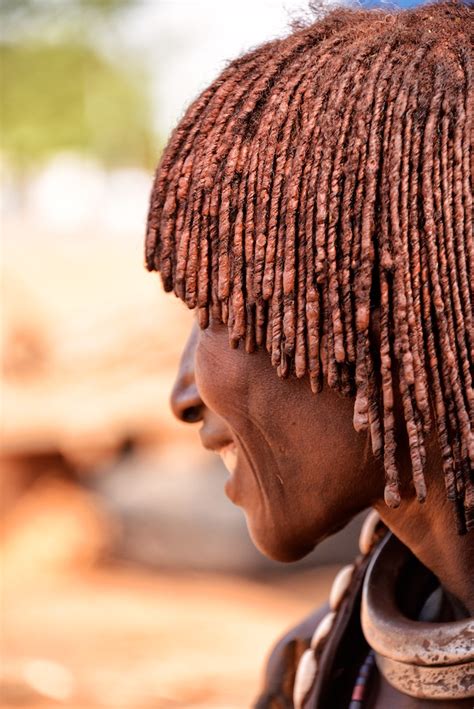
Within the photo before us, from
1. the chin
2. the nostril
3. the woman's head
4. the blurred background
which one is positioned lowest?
the blurred background

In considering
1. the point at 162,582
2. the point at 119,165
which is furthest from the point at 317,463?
the point at 119,165

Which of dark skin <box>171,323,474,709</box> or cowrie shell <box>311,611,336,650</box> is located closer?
dark skin <box>171,323,474,709</box>

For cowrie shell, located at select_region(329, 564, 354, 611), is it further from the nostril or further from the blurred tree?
the blurred tree

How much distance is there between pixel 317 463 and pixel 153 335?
6.97 meters

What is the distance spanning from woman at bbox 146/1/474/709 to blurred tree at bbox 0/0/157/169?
94.7ft

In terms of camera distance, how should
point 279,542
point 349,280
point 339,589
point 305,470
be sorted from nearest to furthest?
1. point 349,280
2. point 305,470
3. point 279,542
4. point 339,589

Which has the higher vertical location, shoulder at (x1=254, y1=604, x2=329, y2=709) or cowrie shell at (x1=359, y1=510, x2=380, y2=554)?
cowrie shell at (x1=359, y1=510, x2=380, y2=554)

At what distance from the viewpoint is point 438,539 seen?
173 centimetres

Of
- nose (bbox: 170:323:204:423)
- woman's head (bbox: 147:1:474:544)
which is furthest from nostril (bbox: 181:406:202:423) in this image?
woman's head (bbox: 147:1:474:544)

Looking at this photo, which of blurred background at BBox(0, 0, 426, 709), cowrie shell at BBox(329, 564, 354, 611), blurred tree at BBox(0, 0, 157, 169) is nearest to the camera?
cowrie shell at BBox(329, 564, 354, 611)

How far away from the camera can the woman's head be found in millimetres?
1442

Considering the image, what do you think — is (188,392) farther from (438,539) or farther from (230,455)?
(438,539)

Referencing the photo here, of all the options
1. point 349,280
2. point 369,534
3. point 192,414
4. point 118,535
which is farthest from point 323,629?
point 118,535

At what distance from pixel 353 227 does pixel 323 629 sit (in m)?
0.88
